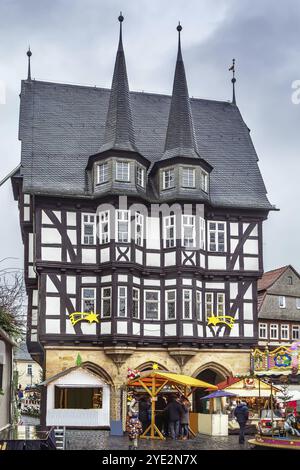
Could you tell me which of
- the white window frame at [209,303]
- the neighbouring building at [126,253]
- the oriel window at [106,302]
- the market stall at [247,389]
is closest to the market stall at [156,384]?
the market stall at [247,389]

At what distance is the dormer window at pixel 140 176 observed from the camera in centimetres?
3812

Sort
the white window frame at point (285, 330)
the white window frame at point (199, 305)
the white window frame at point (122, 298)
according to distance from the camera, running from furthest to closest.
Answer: the white window frame at point (285, 330) → the white window frame at point (199, 305) → the white window frame at point (122, 298)

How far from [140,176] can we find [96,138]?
386 centimetres

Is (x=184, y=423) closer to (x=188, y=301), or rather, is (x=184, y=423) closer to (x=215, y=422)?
(x=215, y=422)

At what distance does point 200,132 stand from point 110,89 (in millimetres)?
5100

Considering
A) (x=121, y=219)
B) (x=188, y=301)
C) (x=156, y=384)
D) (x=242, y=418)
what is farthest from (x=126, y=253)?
(x=242, y=418)

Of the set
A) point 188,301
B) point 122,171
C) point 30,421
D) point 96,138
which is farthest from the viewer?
Answer: point 30,421

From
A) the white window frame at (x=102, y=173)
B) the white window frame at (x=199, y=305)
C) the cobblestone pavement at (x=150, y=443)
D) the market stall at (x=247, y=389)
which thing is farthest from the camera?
the white window frame at (x=102, y=173)

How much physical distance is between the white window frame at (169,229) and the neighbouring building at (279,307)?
67.7ft

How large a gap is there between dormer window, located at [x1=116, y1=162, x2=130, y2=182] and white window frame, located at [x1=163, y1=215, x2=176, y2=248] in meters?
2.59

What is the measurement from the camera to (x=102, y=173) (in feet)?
124

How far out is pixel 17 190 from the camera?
42031mm

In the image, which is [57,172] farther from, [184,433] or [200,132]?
[184,433]

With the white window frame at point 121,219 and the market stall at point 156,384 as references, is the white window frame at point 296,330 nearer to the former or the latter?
the white window frame at point 121,219
